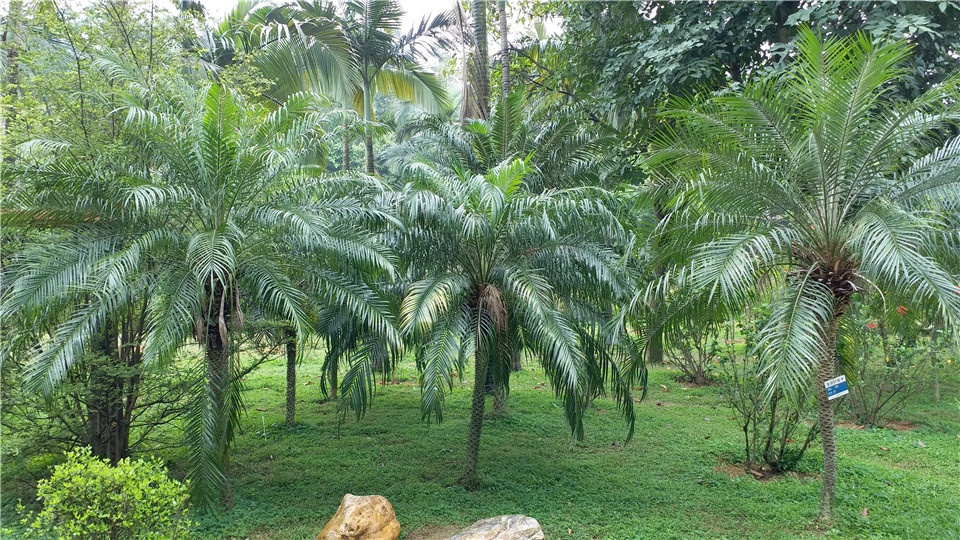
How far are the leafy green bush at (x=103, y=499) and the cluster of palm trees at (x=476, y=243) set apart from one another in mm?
1084

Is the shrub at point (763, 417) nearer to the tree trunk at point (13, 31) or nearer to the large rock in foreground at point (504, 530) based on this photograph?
the large rock in foreground at point (504, 530)

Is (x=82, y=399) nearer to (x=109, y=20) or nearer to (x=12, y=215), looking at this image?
(x=12, y=215)

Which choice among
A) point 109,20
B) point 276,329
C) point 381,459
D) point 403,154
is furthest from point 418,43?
point 381,459

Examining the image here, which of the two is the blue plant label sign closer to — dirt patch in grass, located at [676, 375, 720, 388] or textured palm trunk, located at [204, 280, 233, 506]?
textured palm trunk, located at [204, 280, 233, 506]

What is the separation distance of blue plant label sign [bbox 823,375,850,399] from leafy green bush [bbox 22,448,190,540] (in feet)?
19.9

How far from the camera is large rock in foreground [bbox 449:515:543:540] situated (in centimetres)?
557

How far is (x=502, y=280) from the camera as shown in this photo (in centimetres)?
700

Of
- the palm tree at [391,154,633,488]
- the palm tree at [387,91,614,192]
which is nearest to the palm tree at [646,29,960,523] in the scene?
the palm tree at [391,154,633,488]

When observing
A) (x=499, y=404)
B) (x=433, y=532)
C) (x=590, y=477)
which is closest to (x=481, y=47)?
(x=499, y=404)

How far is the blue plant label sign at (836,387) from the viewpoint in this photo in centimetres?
570

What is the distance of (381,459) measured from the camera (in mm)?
8484

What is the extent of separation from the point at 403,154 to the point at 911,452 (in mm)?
9586

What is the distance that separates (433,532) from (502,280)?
9.64 ft

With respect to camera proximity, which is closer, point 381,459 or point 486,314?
point 486,314
